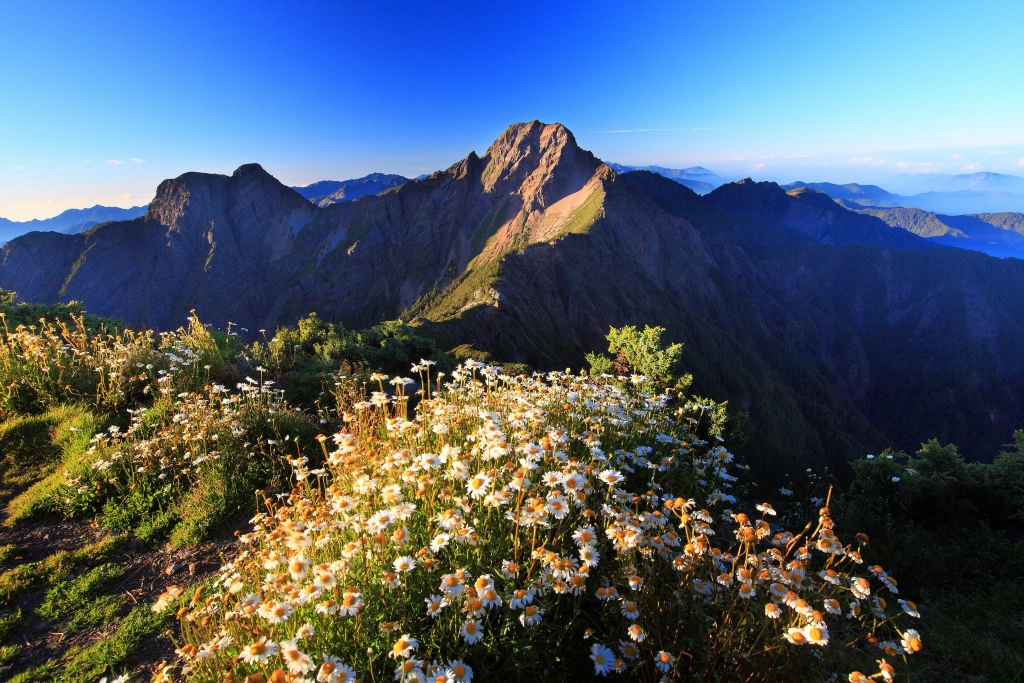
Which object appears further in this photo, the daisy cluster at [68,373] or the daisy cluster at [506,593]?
the daisy cluster at [68,373]

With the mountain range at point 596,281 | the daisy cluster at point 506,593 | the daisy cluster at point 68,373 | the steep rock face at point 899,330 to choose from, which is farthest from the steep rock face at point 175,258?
the steep rock face at point 899,330

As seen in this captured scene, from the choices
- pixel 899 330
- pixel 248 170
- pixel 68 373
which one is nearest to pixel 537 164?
pixel 248 170

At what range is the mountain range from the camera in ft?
249

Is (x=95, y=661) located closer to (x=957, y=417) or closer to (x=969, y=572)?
(x=969, y=572)

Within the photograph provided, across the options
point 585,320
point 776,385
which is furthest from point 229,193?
point 776,385

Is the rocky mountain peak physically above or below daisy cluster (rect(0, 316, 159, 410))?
above

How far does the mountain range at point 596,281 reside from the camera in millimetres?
76000

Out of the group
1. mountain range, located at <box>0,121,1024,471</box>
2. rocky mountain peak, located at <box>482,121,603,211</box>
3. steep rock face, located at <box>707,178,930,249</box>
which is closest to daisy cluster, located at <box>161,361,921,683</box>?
mountain range, located at <box>0,121,1024,471</box>

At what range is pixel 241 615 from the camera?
7.43 ft

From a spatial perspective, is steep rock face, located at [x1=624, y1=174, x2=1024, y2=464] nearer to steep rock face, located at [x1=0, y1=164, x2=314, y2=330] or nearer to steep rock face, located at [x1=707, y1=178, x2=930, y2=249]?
steep rock face, located at [x1=707, y1=178, x2=930, y2=249]

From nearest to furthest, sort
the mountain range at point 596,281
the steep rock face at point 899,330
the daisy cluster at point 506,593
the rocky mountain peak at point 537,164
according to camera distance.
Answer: the daisy cluster at point 506,593 → the mountain range at point 596,281 → the steep rock face at point 899,330 → the rocky mountain peak at point 537,164

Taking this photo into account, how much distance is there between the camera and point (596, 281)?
7006 cm

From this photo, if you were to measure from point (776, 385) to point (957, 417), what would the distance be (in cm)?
5162

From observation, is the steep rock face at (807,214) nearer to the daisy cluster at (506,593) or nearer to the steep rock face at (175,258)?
the steep rock face at (175,258)
